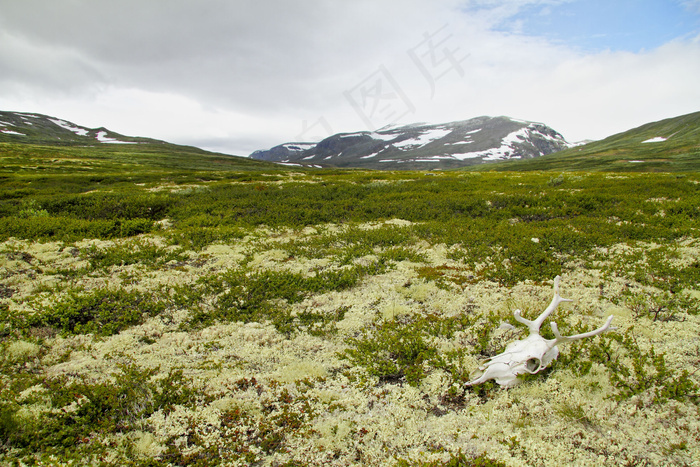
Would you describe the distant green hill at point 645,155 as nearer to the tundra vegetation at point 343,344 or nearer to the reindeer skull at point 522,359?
the tundra vegetation at point 343,344

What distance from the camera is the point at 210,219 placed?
15.3m

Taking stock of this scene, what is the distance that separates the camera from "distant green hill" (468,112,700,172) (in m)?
64.6

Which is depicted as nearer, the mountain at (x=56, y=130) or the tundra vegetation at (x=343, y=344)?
the tundra vegetation at (x=343, y=344)

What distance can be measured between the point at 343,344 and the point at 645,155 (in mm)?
118761

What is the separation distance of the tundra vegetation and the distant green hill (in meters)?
68.7

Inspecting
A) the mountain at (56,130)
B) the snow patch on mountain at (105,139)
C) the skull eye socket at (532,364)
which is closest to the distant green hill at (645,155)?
the skull eye socket at (532,364)

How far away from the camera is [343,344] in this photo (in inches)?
262

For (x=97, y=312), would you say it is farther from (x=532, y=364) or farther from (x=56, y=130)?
(x=56, y=130)

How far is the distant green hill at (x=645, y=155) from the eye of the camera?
6456 centimetres

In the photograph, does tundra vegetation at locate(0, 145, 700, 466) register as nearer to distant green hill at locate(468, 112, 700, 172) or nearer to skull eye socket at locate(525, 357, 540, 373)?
skull eye socket at locate(525, 357, 540, 373)

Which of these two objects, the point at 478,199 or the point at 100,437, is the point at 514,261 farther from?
the point at 100,437

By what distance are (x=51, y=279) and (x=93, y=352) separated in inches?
179

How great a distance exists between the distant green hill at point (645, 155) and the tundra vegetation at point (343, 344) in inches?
2706

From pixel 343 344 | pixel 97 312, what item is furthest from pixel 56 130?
pixel 343 344
